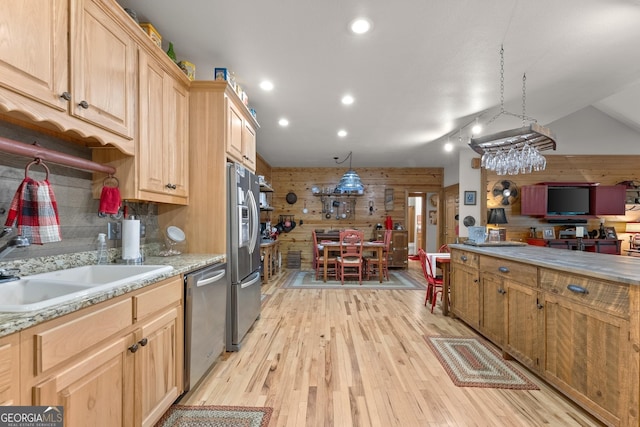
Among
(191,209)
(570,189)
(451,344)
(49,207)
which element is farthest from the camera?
(570,189)

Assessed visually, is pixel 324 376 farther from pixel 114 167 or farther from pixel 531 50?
pixel 531 50

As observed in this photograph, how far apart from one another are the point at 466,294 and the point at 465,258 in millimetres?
382

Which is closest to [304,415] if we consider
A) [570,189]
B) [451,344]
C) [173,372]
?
[173,372]

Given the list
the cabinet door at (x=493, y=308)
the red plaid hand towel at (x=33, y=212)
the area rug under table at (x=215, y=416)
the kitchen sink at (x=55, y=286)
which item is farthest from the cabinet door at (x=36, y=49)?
the cabinet door at (x=493, y=308)

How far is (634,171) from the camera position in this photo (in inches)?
225

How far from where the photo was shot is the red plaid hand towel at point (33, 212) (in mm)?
1216

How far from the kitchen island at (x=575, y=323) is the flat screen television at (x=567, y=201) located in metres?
4.10

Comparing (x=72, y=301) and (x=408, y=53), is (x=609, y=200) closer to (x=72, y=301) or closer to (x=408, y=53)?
(x=408, y=53)

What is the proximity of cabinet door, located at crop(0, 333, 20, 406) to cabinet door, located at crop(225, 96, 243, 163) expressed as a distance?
1.84 metres

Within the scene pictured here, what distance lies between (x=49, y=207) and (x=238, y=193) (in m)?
1.29

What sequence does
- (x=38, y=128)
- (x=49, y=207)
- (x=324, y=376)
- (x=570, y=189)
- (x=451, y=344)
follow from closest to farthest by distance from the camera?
(x=49, y=207), (x=38, y=128), (x=324, y=376), (x=451, y=344), (x=570, y=189)

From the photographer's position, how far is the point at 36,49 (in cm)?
109

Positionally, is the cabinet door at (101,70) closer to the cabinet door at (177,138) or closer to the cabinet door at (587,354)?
the cabinet door at (177,138)

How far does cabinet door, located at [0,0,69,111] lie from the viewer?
3.27ft
